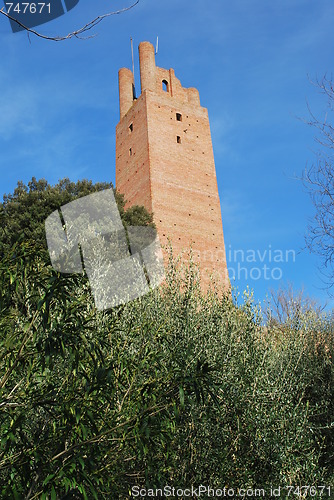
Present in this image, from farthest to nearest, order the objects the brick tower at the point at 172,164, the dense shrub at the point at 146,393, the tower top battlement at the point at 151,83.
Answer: the tower top battlement at the point at 151,83, the brick tower at the point at 172,164, the dense shrub at the point at 146,393

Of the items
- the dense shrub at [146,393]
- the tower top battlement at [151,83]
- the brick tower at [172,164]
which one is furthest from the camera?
the tower top battlement at [151,83]

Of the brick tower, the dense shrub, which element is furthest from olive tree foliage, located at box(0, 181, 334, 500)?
the brick tower

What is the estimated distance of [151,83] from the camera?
2245 cm

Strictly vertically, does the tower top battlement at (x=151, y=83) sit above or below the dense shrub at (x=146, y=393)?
above

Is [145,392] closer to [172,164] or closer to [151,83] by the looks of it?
[172,164]

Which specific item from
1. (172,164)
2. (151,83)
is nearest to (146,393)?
(172,164)

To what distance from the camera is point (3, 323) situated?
11.0 ft

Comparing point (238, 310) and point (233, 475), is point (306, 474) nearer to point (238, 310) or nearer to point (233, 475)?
point (233, 475)

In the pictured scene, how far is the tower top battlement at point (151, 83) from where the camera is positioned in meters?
22.5

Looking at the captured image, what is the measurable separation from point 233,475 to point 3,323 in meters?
3.14

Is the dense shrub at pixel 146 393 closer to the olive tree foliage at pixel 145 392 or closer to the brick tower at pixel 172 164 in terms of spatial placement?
the olive tree foliage at pixel 145 392

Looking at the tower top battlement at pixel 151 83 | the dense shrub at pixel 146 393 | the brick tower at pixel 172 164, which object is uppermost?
the tower top battlement at pixel 151 83

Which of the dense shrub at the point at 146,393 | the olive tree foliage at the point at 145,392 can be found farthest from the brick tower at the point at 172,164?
the dense shrub at the point at 146,393

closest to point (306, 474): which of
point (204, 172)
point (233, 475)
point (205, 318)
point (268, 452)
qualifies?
point (268, 452)
